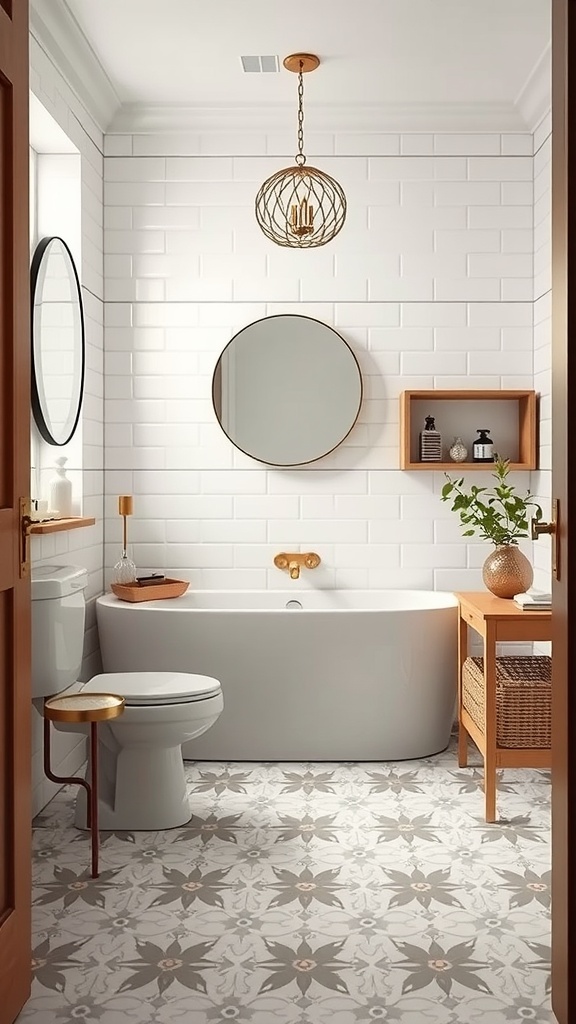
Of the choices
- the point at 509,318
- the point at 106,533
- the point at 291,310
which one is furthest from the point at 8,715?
the point at 509,318

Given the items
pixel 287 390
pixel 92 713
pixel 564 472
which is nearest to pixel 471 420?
pixel 287 390

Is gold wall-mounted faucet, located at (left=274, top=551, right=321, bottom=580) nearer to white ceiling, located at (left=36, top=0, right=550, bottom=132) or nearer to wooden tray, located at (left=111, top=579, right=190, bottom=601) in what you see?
wooden tray, located at (left=111, top=579, right=190, bottom=601)

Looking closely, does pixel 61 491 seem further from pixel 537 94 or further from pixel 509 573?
pixel 537 94

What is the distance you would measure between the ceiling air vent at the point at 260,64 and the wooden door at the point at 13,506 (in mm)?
2025

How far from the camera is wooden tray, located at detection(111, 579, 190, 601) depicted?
4.45m

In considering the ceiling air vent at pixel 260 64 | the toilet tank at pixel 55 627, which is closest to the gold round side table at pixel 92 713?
the toilet tank at pixel 55 627

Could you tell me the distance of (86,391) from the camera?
176 inches

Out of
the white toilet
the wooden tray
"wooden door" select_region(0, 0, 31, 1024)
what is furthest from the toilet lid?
"wooden door" select_region(0, 0, 31, 1024)

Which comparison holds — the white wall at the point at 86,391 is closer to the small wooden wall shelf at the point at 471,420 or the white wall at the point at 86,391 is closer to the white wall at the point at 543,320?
the small wooden wall shelf at the point at 471,420

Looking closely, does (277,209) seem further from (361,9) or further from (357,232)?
(361,9)

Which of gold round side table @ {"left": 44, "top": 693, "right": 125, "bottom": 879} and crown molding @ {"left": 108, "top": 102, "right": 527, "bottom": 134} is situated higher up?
crown molding @ {"left": 108, "top": 102, "right": 527, "bottom": 134}

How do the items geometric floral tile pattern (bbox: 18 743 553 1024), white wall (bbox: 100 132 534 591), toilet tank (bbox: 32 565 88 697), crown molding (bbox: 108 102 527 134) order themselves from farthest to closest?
white wall (bbox: 100 132 534 591), crown molding (bbox: 108 102 527 134), toilet tank (bbox: 32 565 88 697), geometric floral tile pattern (bbox: 18 743 553 1024)

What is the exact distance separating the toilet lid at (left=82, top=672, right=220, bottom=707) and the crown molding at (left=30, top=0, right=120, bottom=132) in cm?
237
